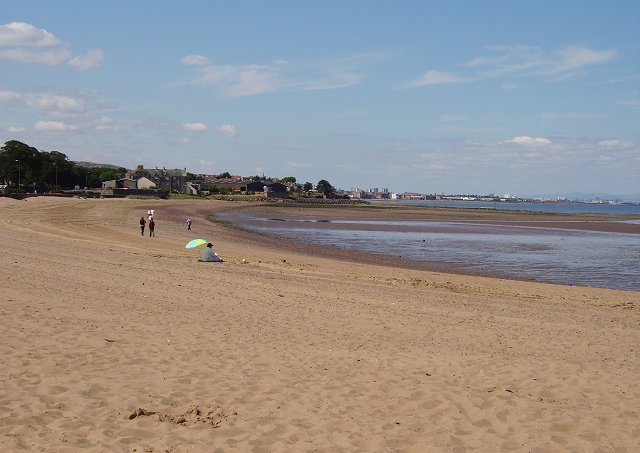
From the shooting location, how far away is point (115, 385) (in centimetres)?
753

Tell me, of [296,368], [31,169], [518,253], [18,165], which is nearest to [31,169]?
[31,169]

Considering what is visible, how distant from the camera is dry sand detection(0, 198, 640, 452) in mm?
6527

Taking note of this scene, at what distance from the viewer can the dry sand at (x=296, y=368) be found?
6527 millimetres

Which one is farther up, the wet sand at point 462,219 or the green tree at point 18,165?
the green tree at point 18,165

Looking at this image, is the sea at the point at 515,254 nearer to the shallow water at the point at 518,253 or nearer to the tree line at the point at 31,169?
the shallow water at the point at 518,253

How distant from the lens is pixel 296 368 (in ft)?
29.4

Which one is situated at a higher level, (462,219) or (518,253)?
(462,219)

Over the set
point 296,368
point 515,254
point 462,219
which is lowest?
point 515,254

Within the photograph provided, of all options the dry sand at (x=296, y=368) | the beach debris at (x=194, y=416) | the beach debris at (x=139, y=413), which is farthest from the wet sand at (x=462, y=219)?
the beach debris at (x=139, y=413)

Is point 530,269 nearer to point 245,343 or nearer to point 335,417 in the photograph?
point 245,343

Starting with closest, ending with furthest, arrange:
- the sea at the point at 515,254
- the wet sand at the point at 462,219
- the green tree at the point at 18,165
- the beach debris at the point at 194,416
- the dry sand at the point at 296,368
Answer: the dry sand at the point at 296,368 < the beach debris at the point at 194,416 < the sea at the point at 515,254 < the wet sand at the point at 462,219 < the green tree at the point at 18,165

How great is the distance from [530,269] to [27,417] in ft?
87.9

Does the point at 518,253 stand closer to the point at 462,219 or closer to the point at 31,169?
the point at 462,219

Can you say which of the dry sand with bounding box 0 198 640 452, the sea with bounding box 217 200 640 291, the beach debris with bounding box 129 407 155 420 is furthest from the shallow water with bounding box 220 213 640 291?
the beach debris with bounding box 129 407 155 420
